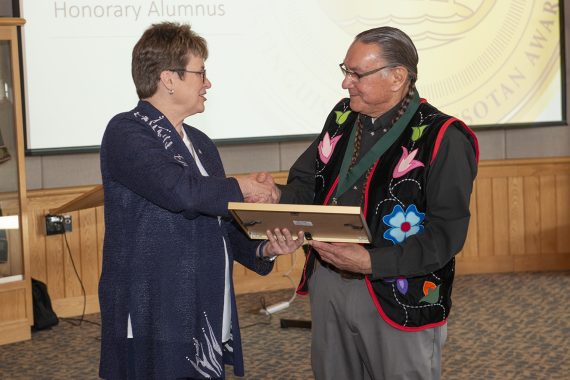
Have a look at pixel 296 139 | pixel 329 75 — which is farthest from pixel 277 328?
pixel 329 75

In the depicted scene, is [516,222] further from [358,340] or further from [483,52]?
[358,340]

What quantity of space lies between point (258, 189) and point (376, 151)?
0.38 m

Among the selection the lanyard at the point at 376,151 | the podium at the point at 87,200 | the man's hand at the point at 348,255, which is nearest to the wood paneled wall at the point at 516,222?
the podium at the point at 87,200

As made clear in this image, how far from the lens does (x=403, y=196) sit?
8.46 feet

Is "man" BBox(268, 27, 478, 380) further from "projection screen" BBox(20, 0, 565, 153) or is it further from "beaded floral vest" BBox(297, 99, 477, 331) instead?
"projection screen" BBox(20, 0, 565, 153)

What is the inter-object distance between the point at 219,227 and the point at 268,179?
30cm

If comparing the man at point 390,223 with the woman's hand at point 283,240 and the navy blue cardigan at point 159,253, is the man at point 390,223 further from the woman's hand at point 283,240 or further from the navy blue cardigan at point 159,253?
the navy blue cardigan at point 159,253

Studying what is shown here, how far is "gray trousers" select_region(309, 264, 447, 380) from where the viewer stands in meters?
2.63

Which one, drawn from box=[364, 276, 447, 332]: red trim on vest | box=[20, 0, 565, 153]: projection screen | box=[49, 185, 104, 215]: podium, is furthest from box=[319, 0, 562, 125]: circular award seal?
box=[364, 276, 447, 332]: red trim on vest

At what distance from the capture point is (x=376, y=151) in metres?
2.64

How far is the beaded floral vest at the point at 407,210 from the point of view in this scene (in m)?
2.57

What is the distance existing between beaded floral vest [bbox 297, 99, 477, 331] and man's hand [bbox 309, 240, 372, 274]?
0.31 ft

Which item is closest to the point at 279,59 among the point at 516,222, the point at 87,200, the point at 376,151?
the point at 87,200

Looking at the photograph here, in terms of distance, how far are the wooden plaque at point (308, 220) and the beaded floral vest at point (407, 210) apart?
142 mm
